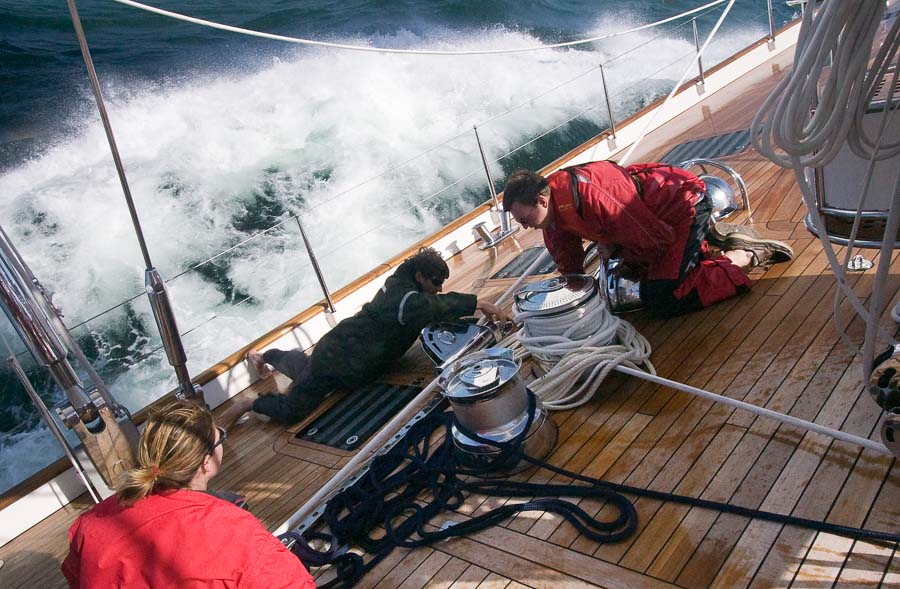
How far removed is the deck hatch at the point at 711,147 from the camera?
4.53 m

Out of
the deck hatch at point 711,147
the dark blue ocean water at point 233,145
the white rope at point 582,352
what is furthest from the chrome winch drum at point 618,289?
the dark blue ocean water at point 233,145

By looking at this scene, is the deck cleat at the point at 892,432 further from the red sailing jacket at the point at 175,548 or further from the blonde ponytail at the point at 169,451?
the blonde ponytail at the point at 169,451

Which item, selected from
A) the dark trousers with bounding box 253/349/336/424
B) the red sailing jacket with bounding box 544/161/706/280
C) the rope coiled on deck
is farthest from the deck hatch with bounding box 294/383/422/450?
the red sailing jacket with bounding box 544/161/706/280

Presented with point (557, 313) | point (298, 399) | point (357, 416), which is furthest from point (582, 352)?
point (298, 399)

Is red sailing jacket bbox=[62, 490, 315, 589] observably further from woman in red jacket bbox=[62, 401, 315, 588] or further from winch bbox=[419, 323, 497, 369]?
winch bbox=[419, 323, 497, 369]

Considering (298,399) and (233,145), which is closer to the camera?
(298,399)

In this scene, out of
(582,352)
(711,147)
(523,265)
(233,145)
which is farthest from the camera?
(233,145)

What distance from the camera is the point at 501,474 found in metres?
2.06

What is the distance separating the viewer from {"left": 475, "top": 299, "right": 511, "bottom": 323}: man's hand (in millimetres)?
2863

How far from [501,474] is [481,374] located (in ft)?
1.00

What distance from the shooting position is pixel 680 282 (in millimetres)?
2607

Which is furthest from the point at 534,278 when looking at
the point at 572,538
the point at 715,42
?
the point at 715,42

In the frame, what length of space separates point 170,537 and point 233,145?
30.1 ft

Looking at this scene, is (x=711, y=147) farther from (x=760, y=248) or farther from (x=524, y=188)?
(x=524, y=188)
